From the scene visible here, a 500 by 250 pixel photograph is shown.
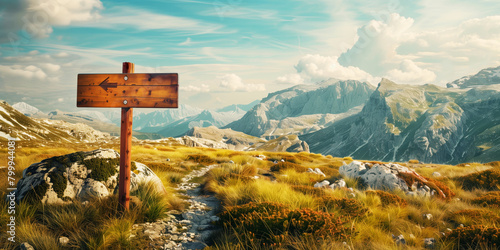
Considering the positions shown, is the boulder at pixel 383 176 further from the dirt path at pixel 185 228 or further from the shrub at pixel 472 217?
the dirt path at pixel 185 228

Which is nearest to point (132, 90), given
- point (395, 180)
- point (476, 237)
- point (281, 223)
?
point (281, 223)

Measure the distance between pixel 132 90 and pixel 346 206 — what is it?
23.6ft

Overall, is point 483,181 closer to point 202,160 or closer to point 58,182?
point 58,182

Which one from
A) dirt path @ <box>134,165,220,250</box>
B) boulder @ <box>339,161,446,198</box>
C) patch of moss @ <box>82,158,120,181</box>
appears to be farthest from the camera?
boulder @ <box>339,161,446,198</box>

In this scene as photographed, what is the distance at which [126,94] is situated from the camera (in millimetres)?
6754

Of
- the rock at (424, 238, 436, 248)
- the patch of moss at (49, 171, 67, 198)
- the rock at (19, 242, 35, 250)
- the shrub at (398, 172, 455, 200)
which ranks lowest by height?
the shrub at (398, 172, 455, 200)

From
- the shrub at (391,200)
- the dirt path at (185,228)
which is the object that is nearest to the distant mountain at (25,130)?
the dirt path at (185,228)

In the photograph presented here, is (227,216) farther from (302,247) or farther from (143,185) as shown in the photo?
(143,185)

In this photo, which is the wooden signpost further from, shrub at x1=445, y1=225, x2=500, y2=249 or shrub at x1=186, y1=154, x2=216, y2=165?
shrub at x1=186, y1=154, x2=216, y2=165

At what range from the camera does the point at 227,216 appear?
669 cm

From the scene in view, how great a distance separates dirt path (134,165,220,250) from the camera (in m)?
5.65

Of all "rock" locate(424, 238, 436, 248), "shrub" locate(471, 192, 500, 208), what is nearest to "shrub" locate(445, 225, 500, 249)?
"rock" locate(424, 238, 436, 248)

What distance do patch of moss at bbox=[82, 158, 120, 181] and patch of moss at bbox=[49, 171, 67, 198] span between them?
68 cm

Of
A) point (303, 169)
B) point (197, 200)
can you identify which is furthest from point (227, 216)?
point (303, 169)
